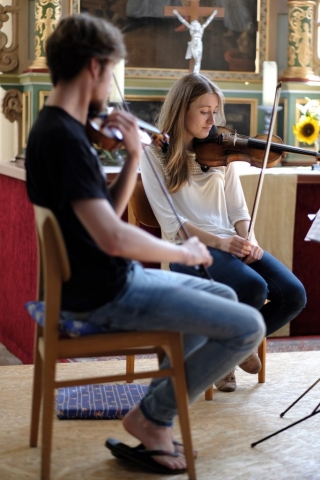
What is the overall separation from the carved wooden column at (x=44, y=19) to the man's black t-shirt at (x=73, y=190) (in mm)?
4560

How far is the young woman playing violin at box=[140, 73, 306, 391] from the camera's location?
293 cm

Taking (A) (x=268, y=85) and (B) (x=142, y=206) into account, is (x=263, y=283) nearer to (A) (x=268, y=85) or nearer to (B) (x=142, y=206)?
(B) (x=142, y=206)

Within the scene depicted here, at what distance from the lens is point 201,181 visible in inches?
121

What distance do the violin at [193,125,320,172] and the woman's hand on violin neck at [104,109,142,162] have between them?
98 centimetres

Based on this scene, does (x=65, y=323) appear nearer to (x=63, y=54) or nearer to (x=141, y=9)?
(x=63, y=54)

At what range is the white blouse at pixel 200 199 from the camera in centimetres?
298

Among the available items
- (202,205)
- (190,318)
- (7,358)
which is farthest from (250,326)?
(7,358)

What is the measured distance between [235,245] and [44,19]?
407cm

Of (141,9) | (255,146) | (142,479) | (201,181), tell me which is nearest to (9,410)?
(142,479)

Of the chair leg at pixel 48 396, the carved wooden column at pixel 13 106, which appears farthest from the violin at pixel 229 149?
the carved wooden column at pixel 13 106

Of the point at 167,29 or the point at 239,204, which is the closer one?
the point at 239,204

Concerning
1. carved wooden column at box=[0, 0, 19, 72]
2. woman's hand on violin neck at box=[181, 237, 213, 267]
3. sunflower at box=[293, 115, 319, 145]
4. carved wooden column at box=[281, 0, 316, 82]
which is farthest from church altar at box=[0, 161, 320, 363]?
carved wooden column at box=[0, 0, 19, 72]

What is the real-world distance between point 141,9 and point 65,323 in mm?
4961

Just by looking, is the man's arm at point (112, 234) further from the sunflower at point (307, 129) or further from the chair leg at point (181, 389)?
the sunflower at point (307, 129)
